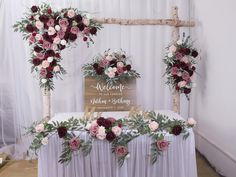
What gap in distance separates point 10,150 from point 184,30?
2.45m

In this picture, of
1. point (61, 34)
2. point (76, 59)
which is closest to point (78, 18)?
point (61, 34)

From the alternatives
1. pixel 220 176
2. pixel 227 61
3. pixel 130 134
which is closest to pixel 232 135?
pixel 220 176

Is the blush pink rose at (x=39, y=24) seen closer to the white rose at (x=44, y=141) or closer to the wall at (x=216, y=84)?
the white rose at (x=44, y=141)

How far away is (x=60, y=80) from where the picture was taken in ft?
11.0

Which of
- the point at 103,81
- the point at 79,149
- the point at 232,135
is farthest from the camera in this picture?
the point at 103,81

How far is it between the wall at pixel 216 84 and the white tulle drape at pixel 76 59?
0.35m

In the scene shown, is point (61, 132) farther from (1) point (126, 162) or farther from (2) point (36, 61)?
(2) point (36, 61)

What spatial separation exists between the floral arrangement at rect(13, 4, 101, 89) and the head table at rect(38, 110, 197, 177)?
3.19 ft

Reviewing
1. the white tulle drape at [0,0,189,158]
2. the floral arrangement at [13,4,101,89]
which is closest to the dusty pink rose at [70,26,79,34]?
the floral arrangement at [13,4,101,89]

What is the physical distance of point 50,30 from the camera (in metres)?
2.62

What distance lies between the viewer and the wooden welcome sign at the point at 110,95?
2904mm

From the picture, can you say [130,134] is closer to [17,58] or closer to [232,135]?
[232,135]

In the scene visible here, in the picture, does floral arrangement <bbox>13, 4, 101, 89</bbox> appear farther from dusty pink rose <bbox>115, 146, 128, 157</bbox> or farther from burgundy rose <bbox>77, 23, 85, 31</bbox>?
dusty pink rose <bbox>115, 146, 128, 157</bbox>

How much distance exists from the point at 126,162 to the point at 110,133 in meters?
0.25
